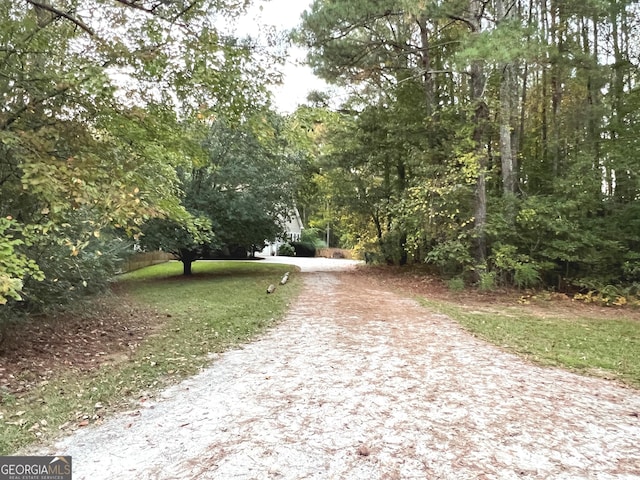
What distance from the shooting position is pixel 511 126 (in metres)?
12.6

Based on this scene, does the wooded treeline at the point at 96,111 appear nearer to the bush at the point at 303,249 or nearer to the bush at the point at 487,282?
the bush at the point at 487,282

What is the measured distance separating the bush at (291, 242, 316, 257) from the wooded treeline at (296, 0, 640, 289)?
20.9 metres

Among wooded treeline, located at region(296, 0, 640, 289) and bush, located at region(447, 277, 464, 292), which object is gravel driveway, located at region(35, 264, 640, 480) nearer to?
bush, located at region(447, 277, 464, 292)

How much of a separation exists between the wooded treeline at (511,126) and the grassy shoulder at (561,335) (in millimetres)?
2227

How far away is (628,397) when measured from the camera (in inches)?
155

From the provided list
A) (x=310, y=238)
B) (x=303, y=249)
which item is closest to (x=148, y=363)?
(x=303, y=249)

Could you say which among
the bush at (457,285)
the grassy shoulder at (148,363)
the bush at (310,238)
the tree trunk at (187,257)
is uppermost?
the bush at (310,238)

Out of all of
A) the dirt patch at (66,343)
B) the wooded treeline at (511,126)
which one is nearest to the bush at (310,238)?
the wooded treeline at (511,126)

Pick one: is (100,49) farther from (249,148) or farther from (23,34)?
(249,148)

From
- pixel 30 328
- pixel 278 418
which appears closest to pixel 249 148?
pixel 30 328

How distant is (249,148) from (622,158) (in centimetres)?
1109

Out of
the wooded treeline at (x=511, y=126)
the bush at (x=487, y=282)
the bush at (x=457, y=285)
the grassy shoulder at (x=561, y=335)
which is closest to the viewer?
the grassy shoulder at (x=561, y=335)

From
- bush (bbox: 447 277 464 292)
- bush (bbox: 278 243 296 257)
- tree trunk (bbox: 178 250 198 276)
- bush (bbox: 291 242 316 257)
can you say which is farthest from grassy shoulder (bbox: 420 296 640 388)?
bush (bbox: 291 242 316 257)

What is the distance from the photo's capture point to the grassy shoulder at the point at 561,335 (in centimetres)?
504
